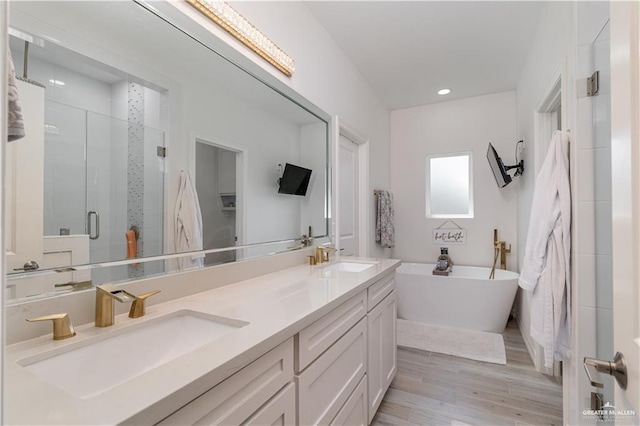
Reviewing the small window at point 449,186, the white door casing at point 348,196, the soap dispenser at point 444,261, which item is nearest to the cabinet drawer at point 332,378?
the white door casing at point 348,196

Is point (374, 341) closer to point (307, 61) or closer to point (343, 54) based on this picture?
point (307, 61)

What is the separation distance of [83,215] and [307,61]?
5.92ft

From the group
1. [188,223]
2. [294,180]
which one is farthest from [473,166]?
[188,223]

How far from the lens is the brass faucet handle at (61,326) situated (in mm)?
769

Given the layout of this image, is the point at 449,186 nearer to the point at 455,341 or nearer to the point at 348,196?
the point at 348,196

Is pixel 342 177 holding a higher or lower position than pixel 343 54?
lower

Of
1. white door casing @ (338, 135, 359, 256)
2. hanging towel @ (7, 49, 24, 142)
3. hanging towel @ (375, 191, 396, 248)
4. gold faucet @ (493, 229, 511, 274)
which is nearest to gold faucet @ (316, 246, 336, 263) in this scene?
white door casing @ (338, 135, 359, 256)

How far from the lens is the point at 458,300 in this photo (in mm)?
3170

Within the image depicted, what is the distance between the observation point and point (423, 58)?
2.92 meters

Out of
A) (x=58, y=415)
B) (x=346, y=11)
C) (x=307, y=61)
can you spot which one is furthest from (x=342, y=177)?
(x=58, y=415)

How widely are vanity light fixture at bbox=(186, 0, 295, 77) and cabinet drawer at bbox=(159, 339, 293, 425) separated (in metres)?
1.41

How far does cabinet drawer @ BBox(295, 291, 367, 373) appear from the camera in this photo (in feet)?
3.17

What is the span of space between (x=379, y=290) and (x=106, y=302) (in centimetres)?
135

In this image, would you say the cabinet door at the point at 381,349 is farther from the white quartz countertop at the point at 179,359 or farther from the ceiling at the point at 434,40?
the ceiling at the point at 434,40
